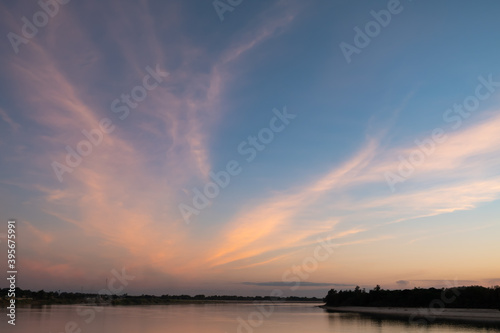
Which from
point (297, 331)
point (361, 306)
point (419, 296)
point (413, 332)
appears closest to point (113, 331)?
point (297, 331)

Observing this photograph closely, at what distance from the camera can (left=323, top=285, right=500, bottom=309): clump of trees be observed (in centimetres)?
9519

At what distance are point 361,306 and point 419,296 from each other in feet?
134

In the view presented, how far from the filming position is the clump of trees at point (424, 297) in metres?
95.2

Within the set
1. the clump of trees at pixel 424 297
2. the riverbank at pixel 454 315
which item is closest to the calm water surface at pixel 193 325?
the riverbank at pixel 454 315

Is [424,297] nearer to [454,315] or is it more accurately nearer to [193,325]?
[454,315]

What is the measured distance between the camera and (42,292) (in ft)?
617

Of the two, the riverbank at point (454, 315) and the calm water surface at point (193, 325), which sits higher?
the calm water surface at point (193, 325)

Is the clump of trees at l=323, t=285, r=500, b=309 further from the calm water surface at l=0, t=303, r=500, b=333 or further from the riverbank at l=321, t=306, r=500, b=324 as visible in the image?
the calm water surface at l=0, t=303, r=500, b=333

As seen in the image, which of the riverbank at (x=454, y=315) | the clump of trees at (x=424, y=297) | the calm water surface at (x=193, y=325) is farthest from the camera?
the clump of trees at (x=424, y=297)

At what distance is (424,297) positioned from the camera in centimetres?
11850

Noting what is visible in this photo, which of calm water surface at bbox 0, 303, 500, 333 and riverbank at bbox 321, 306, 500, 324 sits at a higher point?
calm water surface at bbox 0, 303, 500, 333

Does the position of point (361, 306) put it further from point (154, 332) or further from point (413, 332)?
point (154, 332)

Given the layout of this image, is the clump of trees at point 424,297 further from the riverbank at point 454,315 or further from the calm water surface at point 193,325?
the calm water surface at point 193,325

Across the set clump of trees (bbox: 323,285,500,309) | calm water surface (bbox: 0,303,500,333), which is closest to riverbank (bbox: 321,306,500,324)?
clump of trees (bbox: 323,285,500,309)
